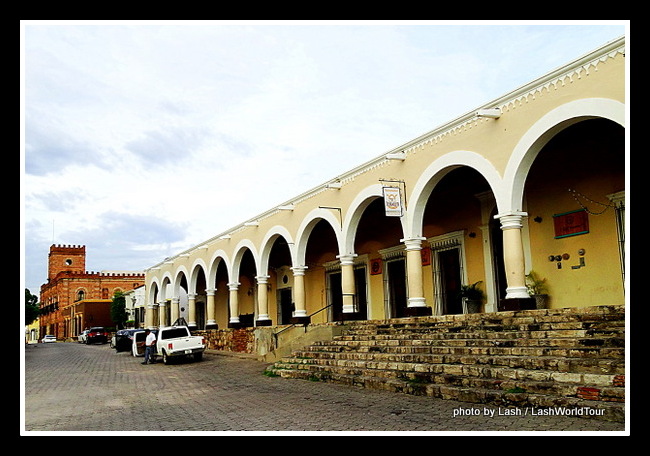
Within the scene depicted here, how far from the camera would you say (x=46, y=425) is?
8.64 metres

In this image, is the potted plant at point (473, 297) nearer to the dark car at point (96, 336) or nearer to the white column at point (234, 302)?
the white column at point (234, 302)

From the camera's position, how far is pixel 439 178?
13.5 m

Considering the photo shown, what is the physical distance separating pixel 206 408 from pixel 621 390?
6.22 meters

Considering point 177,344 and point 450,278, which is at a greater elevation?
point 450,278

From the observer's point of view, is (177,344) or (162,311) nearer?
(177,344)

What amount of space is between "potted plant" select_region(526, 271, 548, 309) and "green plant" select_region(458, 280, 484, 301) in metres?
A: 1.77

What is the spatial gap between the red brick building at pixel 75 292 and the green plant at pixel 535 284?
50.1 metres

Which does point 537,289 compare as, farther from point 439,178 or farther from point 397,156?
point 397,156

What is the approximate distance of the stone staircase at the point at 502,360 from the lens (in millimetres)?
7339

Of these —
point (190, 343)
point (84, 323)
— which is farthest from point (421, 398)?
point (84, 323)

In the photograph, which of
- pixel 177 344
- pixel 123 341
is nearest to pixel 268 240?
pixel 177 344

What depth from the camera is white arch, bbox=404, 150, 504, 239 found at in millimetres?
11654

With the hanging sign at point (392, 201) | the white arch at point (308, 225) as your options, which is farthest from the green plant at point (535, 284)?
the white arch at point (308, 225)

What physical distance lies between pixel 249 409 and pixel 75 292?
60463 mm
